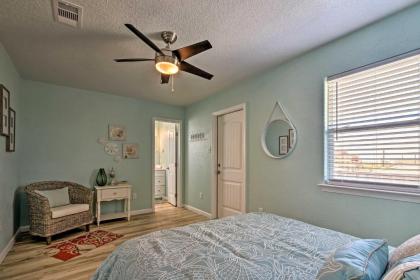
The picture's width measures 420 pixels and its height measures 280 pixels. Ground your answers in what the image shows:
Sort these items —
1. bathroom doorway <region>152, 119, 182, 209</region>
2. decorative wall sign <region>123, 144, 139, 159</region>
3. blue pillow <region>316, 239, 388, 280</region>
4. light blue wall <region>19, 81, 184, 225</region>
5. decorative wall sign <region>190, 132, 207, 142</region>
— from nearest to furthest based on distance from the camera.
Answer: blue pillow <region>316, 239, 388, 280</region>, light blue wall <region>19, 81, 184, 225</region>, decorative wall sign <region>123, 144, 139, 159</region>, decorative wall sign <region>190, 132, 207, 142</region>, bathroom doorway <region>152, 119, 182, 209</region>

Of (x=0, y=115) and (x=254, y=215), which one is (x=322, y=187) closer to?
(x=254, y=215)

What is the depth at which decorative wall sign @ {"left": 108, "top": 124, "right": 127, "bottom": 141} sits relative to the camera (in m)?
4.42

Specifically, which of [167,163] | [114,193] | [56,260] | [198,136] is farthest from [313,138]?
[167,163]

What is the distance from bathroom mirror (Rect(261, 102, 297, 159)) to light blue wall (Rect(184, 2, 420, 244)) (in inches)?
3.4

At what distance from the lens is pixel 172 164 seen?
18.5ft

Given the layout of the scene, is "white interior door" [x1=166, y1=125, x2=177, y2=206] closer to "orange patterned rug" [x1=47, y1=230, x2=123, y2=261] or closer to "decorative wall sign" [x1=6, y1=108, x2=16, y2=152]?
"orange patterned rug" [x1=47, y1=230, x2=123, y2=261]

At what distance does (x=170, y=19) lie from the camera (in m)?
1.99

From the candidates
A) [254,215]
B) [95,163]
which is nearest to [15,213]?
[95,163]

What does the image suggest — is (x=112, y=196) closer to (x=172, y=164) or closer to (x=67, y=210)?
(x=67, y=210)

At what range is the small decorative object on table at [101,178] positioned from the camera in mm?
4102

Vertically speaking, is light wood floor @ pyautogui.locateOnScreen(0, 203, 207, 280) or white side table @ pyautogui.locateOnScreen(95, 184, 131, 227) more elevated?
white side table @ pyautogui.locateOnScreen(95, 184, 131, 227)

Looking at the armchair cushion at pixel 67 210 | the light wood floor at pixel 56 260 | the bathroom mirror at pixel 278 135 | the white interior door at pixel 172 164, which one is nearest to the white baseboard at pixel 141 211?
the light wood floor at pixel 56 260

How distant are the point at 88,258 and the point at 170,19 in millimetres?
2838

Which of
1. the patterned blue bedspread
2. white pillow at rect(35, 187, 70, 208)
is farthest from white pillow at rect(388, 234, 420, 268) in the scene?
white pillow at rect(35, 187, 70, 208)
